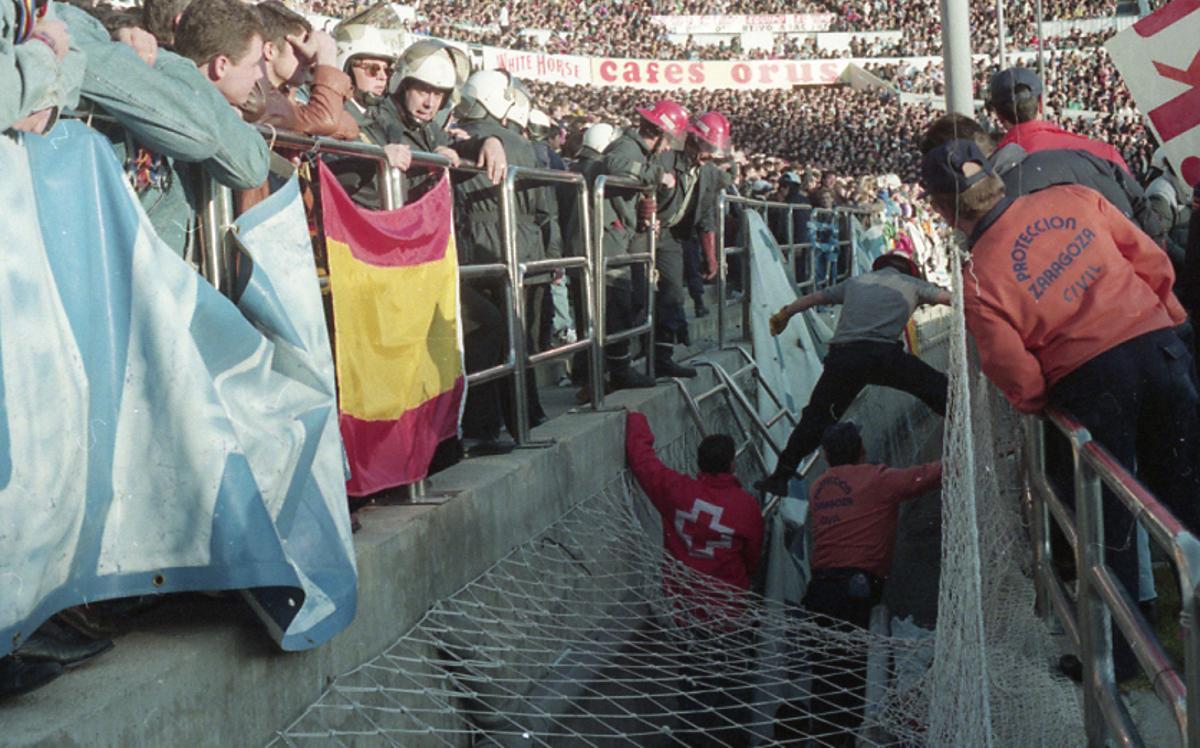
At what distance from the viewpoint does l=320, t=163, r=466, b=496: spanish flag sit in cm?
410

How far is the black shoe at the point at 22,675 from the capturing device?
2.59m

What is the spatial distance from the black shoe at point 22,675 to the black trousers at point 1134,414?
2.74 m

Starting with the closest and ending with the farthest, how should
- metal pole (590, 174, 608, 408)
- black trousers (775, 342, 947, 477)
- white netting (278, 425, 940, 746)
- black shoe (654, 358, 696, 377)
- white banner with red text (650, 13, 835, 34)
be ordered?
white netting (278, 425, 940, 746) < metal pole (590, 174, 608, 408) < black shoe (654, 358, 696, 377) < black trousers (775, 342, 947, 477) < white banner with red text (650, 13, 835, 34)

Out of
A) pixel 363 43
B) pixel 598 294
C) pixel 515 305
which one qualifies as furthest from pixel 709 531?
pixel 363 43

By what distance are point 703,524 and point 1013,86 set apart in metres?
2.14

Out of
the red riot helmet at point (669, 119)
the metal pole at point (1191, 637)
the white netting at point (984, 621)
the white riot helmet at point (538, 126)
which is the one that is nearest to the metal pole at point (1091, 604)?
the white netting at point (984, 621)

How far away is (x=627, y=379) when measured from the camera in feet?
23.5

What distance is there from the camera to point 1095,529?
11.6ft

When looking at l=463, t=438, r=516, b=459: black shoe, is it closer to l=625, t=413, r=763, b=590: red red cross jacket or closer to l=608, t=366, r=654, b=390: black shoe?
l=625, t=413, r=763, b=590: red red cross jacket

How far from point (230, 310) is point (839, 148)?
42.0 m

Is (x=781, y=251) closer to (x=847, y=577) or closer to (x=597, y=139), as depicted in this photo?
(x=597, y=139)

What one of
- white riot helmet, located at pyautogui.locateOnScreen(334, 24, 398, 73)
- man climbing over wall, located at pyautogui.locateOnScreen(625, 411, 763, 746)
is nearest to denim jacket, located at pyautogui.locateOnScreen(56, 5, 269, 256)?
white riot helmet, located at pyautogui.locateOnScreen(334, 24, 398, 73)

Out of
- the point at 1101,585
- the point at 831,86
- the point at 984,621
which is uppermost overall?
the point at 831,86

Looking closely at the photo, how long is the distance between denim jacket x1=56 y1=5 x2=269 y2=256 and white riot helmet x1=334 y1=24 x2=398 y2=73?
247 cm
